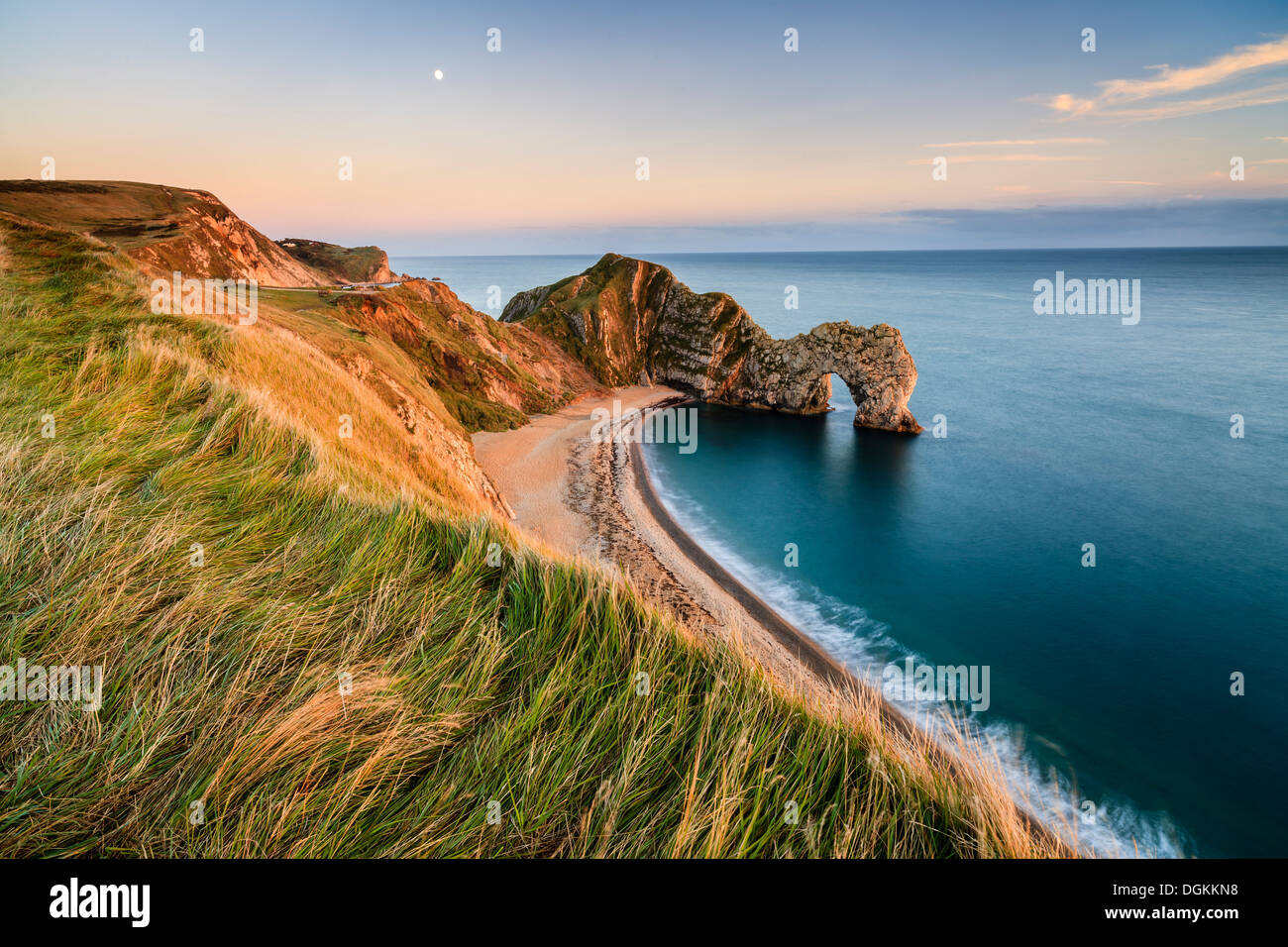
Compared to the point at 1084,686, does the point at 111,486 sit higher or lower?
higher

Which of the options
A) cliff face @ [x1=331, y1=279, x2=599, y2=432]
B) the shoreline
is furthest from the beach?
cliff face @ [x1=331, y1=279, x2=599, y2=432]

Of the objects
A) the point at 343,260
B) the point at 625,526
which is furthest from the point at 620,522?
the point at 343,260

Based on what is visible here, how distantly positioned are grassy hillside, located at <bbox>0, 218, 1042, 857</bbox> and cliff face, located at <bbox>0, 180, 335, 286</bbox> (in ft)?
128

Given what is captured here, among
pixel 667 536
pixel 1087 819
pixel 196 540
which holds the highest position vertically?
pixel 196 540

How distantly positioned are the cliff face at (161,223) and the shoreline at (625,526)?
2193 cm

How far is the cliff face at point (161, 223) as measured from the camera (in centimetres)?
3481

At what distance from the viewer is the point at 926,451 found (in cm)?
4638

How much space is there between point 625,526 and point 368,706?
2814 centimetres

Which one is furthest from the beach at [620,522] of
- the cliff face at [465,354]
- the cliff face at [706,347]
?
Result: the cliff face at [706,347]

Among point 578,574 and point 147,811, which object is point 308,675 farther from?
point 578,574

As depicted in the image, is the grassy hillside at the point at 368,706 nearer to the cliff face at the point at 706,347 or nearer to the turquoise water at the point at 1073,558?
the turquoise water at the point at 1073,558

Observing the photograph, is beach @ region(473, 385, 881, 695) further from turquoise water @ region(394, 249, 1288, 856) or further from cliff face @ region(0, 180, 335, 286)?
cliff face @ region(0, 180, 335, 286)
